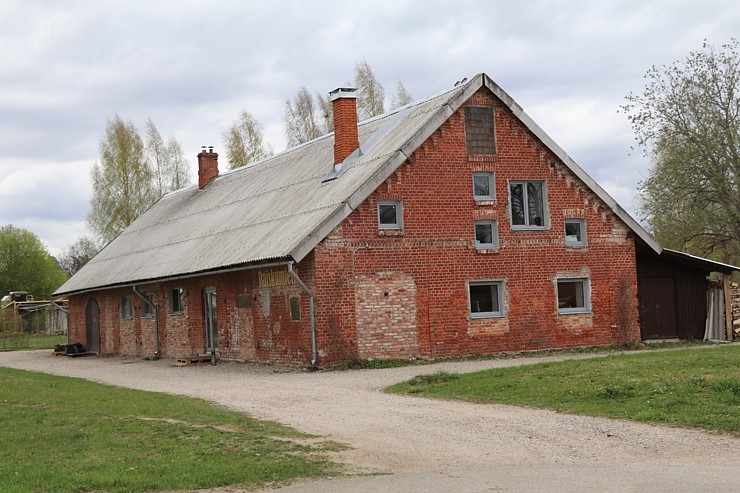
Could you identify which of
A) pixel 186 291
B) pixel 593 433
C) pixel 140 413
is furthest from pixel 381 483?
pixel 186 291

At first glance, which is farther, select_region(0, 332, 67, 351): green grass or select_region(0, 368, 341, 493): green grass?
select_region(0, 332, 67, 351): green grass

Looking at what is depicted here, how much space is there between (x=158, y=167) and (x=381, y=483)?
51.3m

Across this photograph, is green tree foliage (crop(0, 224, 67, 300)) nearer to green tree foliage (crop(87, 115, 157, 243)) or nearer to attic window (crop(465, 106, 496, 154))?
green tree foliage (crop(87, 115, 157, 243))

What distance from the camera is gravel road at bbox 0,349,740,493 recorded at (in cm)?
905

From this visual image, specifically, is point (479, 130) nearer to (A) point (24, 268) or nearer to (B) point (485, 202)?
(B) point (485, 202)

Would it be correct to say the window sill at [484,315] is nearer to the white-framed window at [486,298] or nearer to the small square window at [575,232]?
the white-framed window at [486,298]

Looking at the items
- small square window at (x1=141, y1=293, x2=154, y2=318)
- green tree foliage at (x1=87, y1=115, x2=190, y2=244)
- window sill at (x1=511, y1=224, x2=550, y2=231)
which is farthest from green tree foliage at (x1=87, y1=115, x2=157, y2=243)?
window sill at (x1=511, y1=224, x2=550, y2=231)

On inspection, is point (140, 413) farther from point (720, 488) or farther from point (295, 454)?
point (720, 488)

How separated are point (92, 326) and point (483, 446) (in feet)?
97.3

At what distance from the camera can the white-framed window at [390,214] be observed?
945 inches

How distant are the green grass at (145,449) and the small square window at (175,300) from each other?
44.5 feet

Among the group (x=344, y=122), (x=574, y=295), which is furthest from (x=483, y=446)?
(x=344, y=122)

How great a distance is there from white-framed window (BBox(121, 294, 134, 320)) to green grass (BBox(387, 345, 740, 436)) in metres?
18.1

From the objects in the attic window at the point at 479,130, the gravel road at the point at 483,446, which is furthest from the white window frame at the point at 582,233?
the gravel road at the point at 483,446
